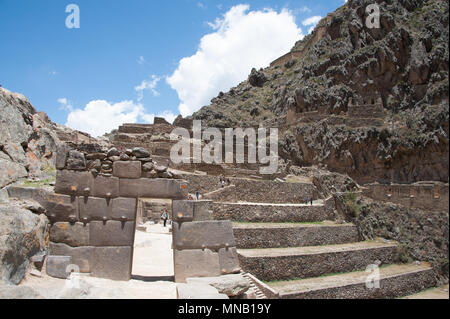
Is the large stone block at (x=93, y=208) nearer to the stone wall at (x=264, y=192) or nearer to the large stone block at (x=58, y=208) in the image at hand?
the large stone block at (x=58, y=208)

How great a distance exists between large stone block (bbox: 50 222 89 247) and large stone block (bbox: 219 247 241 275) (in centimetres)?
275

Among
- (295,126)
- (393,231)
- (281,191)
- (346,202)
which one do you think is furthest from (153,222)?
(295,126)

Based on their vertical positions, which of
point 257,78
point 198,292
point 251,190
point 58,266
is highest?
point 257,78

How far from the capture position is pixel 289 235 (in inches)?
526

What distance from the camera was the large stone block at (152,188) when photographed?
639 cm

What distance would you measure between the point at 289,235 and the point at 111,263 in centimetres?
901

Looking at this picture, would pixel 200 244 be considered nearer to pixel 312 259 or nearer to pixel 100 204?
pixel 100 204

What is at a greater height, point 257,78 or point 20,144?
point 257,78

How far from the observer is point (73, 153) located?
20.8ft

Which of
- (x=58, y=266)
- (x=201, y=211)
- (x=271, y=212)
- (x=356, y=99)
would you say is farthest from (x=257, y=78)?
(x=58, y=266)


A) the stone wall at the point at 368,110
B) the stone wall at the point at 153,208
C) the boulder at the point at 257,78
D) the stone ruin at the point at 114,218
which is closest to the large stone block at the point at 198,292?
the stone ruin at the point at 114,218

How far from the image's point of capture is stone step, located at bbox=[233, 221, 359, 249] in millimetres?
12406

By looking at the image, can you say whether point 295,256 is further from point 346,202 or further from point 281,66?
point 281,66

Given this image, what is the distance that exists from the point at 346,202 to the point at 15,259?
52.6 feet
